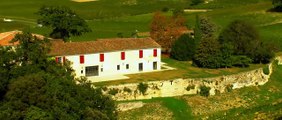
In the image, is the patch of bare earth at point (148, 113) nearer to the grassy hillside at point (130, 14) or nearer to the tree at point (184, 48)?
the tree at point (184, 48)

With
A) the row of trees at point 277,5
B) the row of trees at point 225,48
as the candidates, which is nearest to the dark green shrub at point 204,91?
the row of trees at point 225,48

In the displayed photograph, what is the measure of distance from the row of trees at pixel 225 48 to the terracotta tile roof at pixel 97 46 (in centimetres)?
565

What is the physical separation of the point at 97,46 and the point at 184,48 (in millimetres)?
12691

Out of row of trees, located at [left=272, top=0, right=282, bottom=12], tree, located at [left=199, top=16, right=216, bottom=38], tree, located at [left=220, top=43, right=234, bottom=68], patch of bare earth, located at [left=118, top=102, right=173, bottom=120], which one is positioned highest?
row of trees, located at [left=272, top=0, right=282, bottom=12]

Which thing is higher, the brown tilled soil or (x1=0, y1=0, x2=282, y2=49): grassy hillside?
(x1=0, y1=0, x2=282, y2=49): grassy hillside

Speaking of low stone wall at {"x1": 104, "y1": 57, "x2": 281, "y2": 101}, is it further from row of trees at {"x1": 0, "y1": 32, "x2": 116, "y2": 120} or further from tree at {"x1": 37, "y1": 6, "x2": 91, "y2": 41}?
tree at {"x1": 37, "y1": 6, "x2": 91, "y2": 41}

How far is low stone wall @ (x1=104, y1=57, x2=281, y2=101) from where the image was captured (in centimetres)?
5906

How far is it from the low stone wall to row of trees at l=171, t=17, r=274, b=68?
3.88m

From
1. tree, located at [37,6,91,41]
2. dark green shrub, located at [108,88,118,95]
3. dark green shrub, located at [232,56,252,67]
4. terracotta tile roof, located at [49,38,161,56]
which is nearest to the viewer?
dark green shrub, located at [108,88,118,95]

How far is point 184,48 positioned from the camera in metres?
74.6

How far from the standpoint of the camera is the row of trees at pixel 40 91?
1570 inches

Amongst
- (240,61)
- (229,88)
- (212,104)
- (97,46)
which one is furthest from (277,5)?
(212,104)

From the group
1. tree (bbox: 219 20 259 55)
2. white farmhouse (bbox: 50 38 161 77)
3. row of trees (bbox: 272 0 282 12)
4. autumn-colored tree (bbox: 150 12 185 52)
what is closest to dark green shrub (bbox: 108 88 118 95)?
white farmhouse (bbox: 50 38 161 77)

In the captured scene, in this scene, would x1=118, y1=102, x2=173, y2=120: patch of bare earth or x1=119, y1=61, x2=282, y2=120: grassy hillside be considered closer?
x1=118, y1=102, x2=173, y2=120: patch of bare earth
